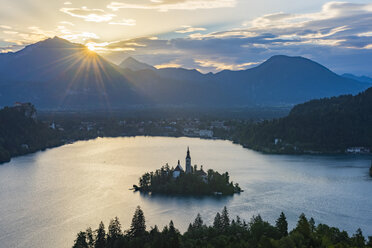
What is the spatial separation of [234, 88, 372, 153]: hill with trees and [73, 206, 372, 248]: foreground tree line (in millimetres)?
24364

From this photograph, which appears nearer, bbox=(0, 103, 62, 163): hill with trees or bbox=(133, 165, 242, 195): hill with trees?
bbox=(133, 165, 242, 195): hill with trees

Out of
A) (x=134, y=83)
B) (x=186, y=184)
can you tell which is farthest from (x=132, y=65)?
(x=186, y=184)

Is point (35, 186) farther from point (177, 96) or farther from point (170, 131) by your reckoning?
point (177, 96)

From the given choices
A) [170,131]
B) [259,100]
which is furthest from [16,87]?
[259,100]

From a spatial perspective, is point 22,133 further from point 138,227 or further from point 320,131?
point 138,227

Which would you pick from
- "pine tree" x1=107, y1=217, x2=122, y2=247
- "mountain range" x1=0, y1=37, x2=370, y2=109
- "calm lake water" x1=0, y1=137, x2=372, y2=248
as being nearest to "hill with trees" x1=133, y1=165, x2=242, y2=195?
"calm lake water" x1=0, y1=137, x2=372, y2=248

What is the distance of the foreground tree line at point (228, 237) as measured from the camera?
13484 millimetres

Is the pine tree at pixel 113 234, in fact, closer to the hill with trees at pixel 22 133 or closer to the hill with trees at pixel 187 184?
the hill with trees at pixel 187 184

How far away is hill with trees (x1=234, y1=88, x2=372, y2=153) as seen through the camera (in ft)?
130

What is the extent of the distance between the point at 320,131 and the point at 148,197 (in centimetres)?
2310

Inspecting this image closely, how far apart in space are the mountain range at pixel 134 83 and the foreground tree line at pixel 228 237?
8608cm

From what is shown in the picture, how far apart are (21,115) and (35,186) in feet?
70.9

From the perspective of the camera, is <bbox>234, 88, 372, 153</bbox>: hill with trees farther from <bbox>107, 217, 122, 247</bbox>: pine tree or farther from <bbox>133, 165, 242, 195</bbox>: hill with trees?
<bbox>107, 217, 122, 247</bbox>: pine tree

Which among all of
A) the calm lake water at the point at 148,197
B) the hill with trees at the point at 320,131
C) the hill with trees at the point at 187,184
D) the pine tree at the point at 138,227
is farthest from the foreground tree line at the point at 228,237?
the hill with trees at the point at 320,131
